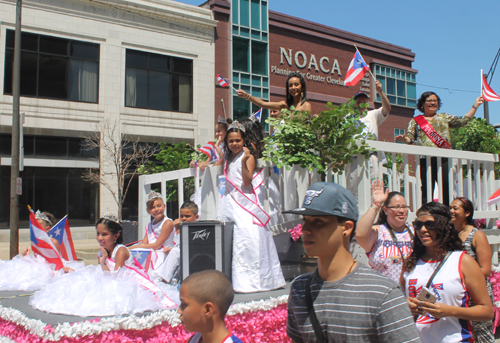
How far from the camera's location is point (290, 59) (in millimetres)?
27203

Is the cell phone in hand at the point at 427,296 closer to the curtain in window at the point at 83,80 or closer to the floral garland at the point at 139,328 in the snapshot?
the floral garland at the point at 139,328

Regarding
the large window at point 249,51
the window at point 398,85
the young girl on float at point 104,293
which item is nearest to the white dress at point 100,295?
the young girl on float at point 104,293

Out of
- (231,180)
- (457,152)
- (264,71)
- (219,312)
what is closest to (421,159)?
(457,152)

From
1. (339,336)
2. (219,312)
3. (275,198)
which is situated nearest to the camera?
(339,336)

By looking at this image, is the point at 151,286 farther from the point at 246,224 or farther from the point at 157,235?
the point at 157,235

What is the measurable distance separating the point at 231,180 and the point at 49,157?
50.9 feet

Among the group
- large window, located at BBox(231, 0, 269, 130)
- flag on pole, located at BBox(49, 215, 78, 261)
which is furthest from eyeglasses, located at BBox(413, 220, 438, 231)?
large window, located at BBox(231, 0, 269, 130)

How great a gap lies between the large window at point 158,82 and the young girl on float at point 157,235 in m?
15.0

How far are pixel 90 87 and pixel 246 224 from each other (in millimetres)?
16511

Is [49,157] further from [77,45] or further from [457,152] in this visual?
[457,152]

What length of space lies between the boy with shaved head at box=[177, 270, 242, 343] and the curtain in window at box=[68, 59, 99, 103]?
62.6ft

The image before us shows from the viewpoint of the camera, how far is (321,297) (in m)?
1.93

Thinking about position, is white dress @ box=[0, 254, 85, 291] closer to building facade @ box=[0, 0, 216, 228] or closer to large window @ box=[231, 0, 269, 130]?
building facade @ box=[0, 0, 216, 228]

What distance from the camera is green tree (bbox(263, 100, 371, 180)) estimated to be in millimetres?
5254
